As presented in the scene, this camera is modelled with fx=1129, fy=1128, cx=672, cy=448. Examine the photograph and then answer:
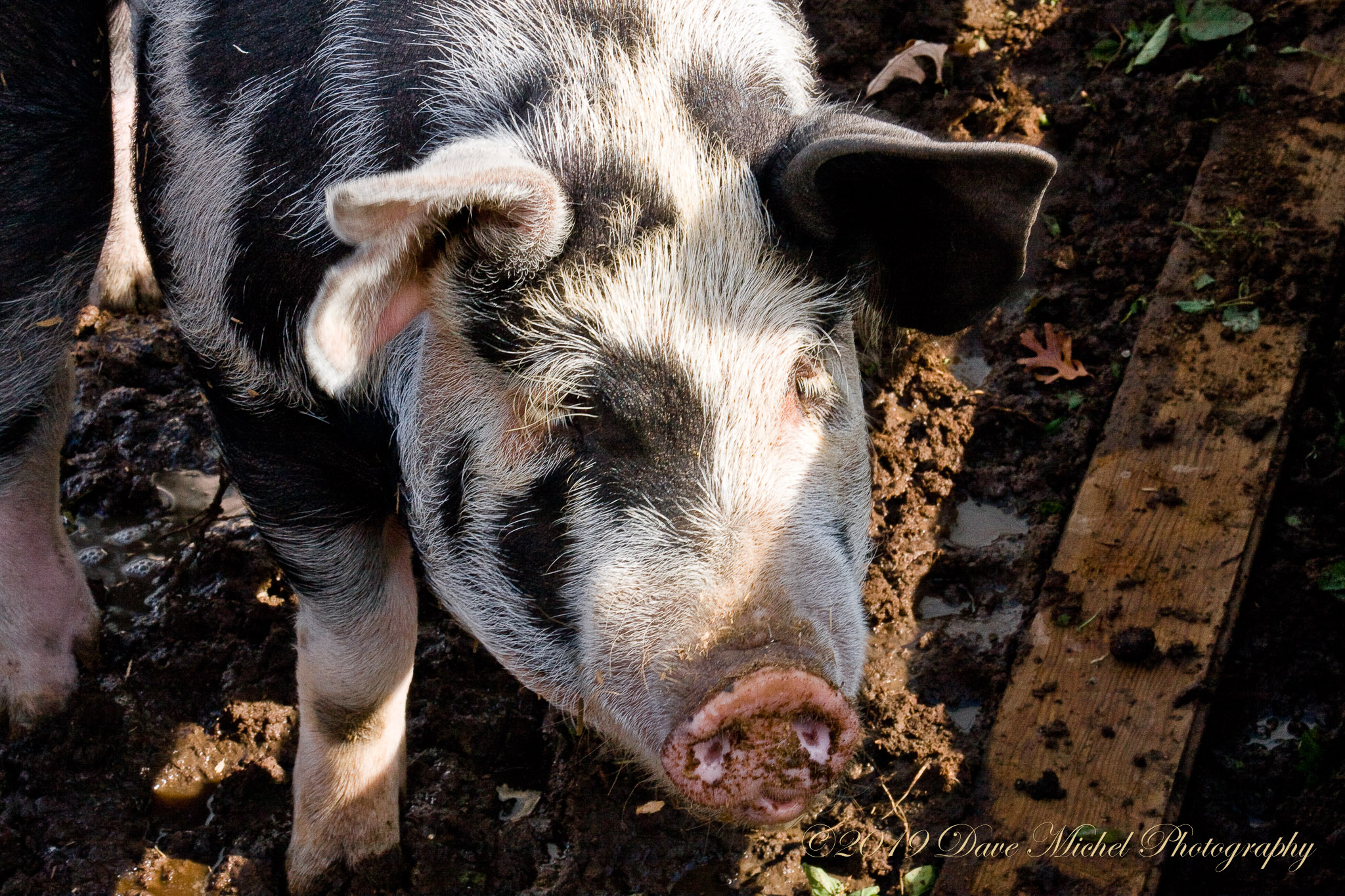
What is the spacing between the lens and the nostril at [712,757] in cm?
205

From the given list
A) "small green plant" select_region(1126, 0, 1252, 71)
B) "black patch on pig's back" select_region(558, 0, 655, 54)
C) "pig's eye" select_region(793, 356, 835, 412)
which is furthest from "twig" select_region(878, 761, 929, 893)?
"small green plant" select_region(1126, 0, 1252, 71)

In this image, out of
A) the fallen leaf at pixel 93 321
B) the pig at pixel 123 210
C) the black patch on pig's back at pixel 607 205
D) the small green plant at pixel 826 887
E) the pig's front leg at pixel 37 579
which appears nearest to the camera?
the black patch on pig's back at pixel 607 205

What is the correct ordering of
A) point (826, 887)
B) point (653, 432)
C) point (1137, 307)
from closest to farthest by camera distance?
point (653, 432) → point (826, 887) → point (1137, 307)

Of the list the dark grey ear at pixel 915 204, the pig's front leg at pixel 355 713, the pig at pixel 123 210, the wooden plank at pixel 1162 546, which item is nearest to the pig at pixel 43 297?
the pig at pixel 123 210

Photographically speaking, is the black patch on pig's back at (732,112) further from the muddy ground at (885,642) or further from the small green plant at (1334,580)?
the small green plant at (1334,580)

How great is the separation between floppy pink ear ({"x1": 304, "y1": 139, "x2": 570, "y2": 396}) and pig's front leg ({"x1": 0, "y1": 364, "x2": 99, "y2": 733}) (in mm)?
1874

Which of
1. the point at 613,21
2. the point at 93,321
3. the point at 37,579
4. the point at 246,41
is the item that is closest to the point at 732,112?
the point at 613,21

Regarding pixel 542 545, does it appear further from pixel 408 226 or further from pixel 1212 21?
pixel 1212 21

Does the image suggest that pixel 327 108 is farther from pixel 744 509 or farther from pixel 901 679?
pixel 901 679

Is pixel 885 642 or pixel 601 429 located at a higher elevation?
pixel 601 429

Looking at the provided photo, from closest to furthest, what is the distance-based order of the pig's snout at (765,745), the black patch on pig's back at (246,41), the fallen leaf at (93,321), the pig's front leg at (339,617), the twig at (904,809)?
1. the pig's snout at (765,745)
2. the black patch on pig's back at (246,41)
3. the pig's front leg at (339,617)
4. the twig at (904,809)
5. the fallen leaf at (93,321)

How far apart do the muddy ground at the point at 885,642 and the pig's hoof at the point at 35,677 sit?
5 cm

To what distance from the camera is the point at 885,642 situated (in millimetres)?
3623

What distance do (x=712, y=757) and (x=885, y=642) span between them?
1674 millimetres
